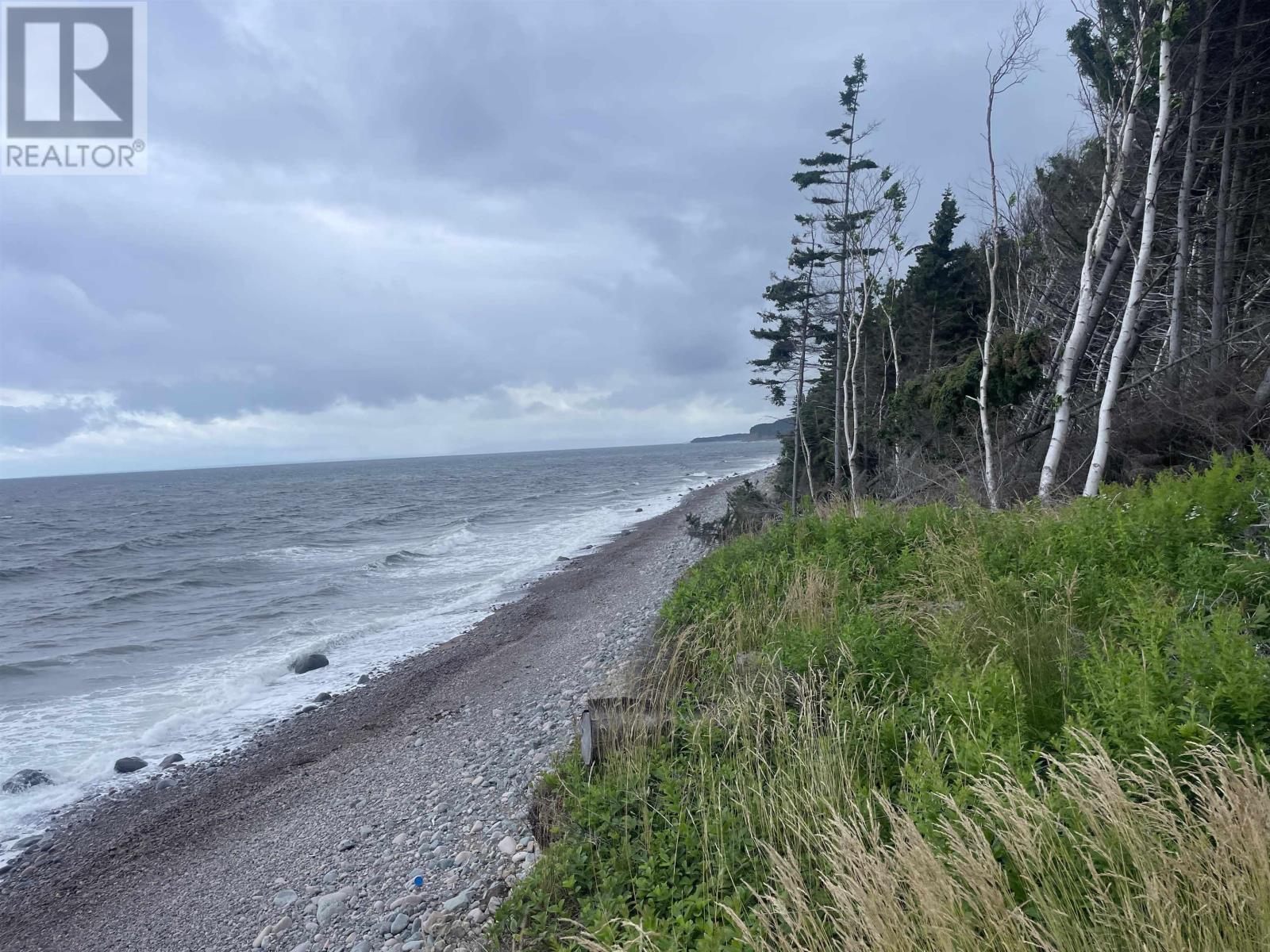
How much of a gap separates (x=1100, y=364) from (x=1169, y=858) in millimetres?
13886

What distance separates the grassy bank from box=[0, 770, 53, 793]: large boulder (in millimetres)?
9404

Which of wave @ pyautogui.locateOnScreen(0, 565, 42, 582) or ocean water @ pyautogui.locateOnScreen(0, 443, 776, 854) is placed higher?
ocean water @ pyautogui.locateOnScreen(0, 443, 776, 854)

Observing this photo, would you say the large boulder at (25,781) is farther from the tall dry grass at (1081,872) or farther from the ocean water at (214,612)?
the tall dry grass at (1081,872)

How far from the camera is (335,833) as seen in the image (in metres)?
6.97

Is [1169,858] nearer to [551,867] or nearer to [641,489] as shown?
[551,867]

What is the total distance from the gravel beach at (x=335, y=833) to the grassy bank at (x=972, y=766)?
4.20 ft

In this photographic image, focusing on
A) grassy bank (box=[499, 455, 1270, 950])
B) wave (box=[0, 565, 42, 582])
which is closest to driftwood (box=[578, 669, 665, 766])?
grassy bank (box=[499, 455, 1270, 950])

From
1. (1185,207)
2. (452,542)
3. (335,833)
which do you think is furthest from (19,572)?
(1185,207)

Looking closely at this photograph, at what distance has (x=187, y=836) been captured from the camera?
7930 mm

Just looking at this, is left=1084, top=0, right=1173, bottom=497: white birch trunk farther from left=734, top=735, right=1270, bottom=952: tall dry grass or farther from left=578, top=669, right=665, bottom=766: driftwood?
left=734, top=735, right=1270, bottom=952: tall dry grass

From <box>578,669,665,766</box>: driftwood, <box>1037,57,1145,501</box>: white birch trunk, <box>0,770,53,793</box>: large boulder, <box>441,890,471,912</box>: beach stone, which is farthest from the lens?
<box>1037,57,1145,501</box>: white birch trunk

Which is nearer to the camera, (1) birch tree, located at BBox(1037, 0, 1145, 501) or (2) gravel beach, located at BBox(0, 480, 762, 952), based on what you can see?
(2) gravel beach, located at BBox(0, 480, 762, 952)

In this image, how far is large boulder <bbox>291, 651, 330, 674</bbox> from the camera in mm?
13773

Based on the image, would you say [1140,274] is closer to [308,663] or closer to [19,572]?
[308,663]
